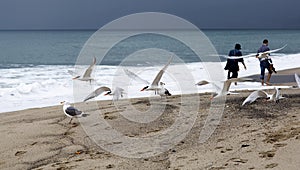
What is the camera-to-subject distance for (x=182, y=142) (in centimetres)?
660

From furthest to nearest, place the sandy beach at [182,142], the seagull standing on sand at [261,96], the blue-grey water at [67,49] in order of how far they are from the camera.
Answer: the blue-grey water at [67,49] < the seagull standing on sand at [261,96] < the sandy beach at [182,142]

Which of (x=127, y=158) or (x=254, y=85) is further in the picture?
(x=254, y=85)

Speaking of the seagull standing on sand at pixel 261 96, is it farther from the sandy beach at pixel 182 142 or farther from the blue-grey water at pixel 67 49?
the blue-grey water at pixel 67 49

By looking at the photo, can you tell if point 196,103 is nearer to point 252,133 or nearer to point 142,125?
point 142,125

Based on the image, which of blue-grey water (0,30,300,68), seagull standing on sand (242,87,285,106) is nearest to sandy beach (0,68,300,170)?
seagull standing on sand (242,87,285,106)

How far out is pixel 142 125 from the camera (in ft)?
26.4

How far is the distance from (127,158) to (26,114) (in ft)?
17.0

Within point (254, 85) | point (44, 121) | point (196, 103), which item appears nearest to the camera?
point (44, 121)

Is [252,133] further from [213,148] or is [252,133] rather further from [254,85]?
[254,85]

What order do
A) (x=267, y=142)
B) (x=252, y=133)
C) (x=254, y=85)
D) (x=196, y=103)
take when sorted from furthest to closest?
(x=254, y=85)
(x=196, y=103)
(x=252, y=133)
(x=267, y=142)

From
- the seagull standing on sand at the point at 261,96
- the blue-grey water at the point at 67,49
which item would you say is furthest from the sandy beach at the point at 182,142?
the blue-grey water at the point at 67,49

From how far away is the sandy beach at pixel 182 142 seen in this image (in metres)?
5.34

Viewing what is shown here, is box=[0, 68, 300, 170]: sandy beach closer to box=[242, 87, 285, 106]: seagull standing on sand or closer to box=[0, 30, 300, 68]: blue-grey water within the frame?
box=[242, 87, 285, 106]: seagull standing on sand

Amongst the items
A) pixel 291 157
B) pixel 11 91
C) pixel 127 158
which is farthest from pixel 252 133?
pixel 11 91
